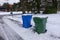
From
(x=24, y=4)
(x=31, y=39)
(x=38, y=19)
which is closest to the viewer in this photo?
(x=31, y=39)

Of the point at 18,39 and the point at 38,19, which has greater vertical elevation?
the point at 38,19

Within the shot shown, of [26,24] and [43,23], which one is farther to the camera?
[26,24]

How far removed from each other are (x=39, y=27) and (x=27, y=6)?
29.1m

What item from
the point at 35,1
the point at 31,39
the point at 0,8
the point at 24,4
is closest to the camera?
the point at 31,39

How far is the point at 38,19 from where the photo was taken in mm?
11312

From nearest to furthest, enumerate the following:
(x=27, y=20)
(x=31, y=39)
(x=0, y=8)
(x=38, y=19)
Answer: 1. (x=31, y=39)
2. (x=38, y=19)
3. (x=27, y=20)
4. (x=0, y=8)

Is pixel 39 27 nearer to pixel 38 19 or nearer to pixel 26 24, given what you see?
pixel 38 19

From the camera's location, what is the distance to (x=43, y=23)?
1145 centimetres

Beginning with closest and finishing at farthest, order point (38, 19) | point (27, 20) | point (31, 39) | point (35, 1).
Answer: point (31, 39), point (38, 19), point (27, 20), point (35, 1)

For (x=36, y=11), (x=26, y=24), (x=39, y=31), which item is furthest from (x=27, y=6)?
(x=39, y=31)

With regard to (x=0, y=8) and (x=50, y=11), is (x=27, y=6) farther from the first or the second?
(x=0, y=8)

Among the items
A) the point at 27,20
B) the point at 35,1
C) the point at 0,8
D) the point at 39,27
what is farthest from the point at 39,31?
the point at 0,8

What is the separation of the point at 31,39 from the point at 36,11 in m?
34.4

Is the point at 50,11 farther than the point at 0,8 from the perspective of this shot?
No
